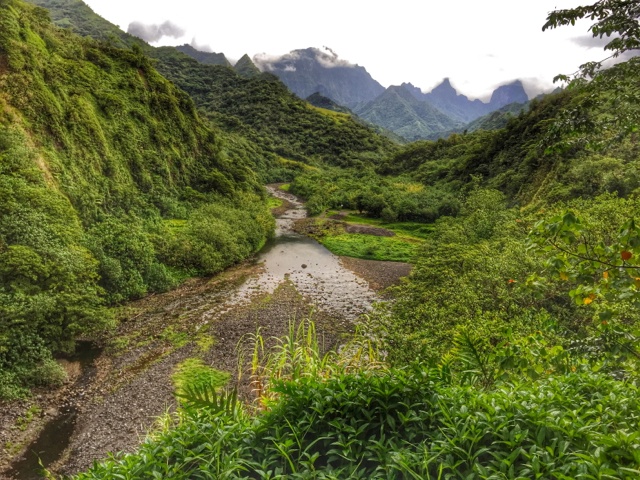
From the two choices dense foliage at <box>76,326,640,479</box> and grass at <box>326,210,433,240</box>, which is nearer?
dense foliage at <box>76,326,640,479</box>

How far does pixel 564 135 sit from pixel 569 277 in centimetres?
210

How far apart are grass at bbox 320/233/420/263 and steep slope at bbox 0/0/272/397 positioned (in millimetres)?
9616

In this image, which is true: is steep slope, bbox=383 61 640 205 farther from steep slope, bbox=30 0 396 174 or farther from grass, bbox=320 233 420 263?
steep slope, bbox=30 0 396 174

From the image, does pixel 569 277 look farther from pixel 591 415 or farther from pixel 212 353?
pixel 212 353

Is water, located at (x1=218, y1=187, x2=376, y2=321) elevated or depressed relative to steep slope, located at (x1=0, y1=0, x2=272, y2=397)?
depressed

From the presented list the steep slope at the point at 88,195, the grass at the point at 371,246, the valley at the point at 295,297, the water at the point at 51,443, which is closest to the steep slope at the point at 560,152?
the valley at the point at 295,297

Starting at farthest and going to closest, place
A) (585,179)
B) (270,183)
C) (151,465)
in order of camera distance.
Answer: (270,183), (585,179), (151,465)

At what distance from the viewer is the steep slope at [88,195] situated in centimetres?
1803

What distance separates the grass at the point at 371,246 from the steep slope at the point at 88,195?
9616 millimetres

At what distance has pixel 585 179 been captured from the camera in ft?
96.5

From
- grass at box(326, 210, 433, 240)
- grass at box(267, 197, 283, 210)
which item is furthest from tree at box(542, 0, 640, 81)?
grass at box(267, 197, 283, 210)

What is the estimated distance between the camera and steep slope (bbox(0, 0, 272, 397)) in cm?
1803

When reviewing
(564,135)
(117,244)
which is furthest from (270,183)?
(564,135)

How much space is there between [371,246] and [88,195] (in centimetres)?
3066
